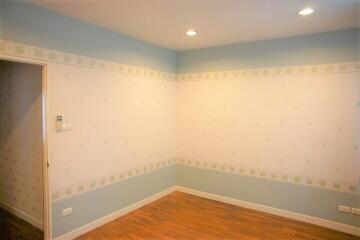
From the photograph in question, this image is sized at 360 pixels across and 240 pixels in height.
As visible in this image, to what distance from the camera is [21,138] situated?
10.4 ft

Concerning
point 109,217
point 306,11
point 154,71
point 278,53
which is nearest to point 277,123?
point 278,53

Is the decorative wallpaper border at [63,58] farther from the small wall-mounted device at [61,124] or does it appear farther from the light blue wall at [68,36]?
the small wall-mounted device at [61,124]

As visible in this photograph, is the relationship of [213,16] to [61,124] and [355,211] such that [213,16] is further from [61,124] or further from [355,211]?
[355,211]

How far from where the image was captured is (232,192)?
400cm

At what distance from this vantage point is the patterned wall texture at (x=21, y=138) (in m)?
2.94

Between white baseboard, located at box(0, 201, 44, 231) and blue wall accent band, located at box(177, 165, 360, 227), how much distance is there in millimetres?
2369

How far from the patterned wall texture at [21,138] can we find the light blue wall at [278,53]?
2514 millimetres

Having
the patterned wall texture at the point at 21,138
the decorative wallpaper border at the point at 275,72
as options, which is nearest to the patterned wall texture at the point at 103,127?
the patterned wall texture at the point at 21,138

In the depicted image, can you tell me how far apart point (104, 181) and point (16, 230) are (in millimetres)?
1177

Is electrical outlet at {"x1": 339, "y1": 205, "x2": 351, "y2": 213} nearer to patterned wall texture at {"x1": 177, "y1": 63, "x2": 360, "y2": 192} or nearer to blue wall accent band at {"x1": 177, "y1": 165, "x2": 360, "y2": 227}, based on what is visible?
blue wall accent band at {"x1": 177, "y1": 165, "x2": 360, "y2": 227}

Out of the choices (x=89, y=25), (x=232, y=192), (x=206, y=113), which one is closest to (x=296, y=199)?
(x=232, y=192)

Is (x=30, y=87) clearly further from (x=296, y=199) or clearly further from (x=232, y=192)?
(x=296, y=199)

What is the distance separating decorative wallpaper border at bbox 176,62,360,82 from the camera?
10.1ft

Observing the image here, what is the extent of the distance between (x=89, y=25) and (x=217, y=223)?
3131 millimetres
